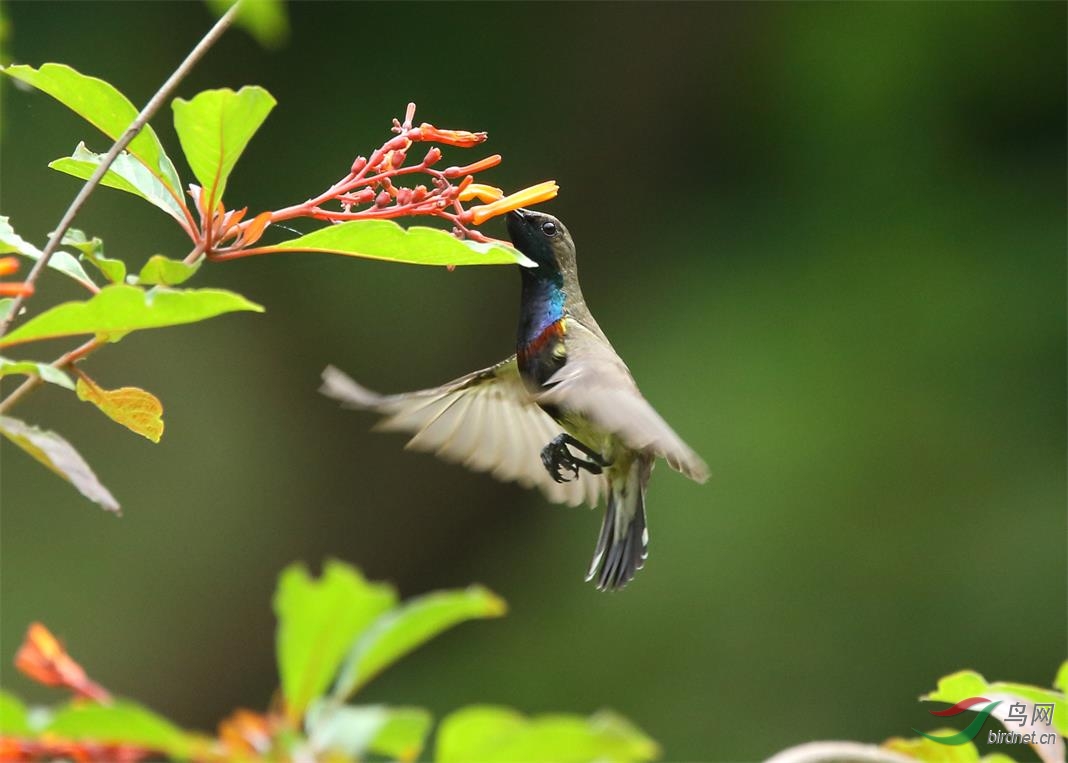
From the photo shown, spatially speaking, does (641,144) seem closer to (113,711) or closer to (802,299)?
(802,299)

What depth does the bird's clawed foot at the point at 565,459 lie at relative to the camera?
1938 millimetres

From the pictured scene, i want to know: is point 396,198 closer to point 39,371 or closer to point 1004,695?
point 39,371

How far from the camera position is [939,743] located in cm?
136

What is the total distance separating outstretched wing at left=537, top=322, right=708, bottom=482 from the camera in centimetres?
146

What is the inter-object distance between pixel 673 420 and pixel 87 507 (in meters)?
2.19

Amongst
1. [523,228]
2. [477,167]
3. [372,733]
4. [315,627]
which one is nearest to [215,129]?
[477,167]

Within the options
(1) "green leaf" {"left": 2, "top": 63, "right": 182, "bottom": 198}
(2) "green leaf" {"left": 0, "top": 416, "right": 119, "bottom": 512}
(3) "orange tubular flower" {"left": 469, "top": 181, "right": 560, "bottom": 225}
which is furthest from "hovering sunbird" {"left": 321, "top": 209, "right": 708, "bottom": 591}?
(2) "green leaf" {"left": 0, "top": 416, "right": 119, "bottom": 512}

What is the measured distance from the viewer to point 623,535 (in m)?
1.97

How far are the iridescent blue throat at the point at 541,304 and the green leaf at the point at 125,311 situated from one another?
3.07 ft

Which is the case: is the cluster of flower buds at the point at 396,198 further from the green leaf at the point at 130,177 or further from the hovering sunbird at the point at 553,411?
the hovering sunbird at the point at 553,411

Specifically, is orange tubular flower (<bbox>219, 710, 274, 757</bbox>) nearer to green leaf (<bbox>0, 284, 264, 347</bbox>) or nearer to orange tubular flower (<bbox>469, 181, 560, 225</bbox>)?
green leaf (<bbox>0, 284, 264, 347</bbox>)

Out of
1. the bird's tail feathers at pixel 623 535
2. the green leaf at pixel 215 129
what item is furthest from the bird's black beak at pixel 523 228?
the green leaf at pixel 215 129

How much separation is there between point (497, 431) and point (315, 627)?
1186mm

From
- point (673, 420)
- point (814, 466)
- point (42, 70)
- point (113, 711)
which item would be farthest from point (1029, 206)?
point (113, 711)
